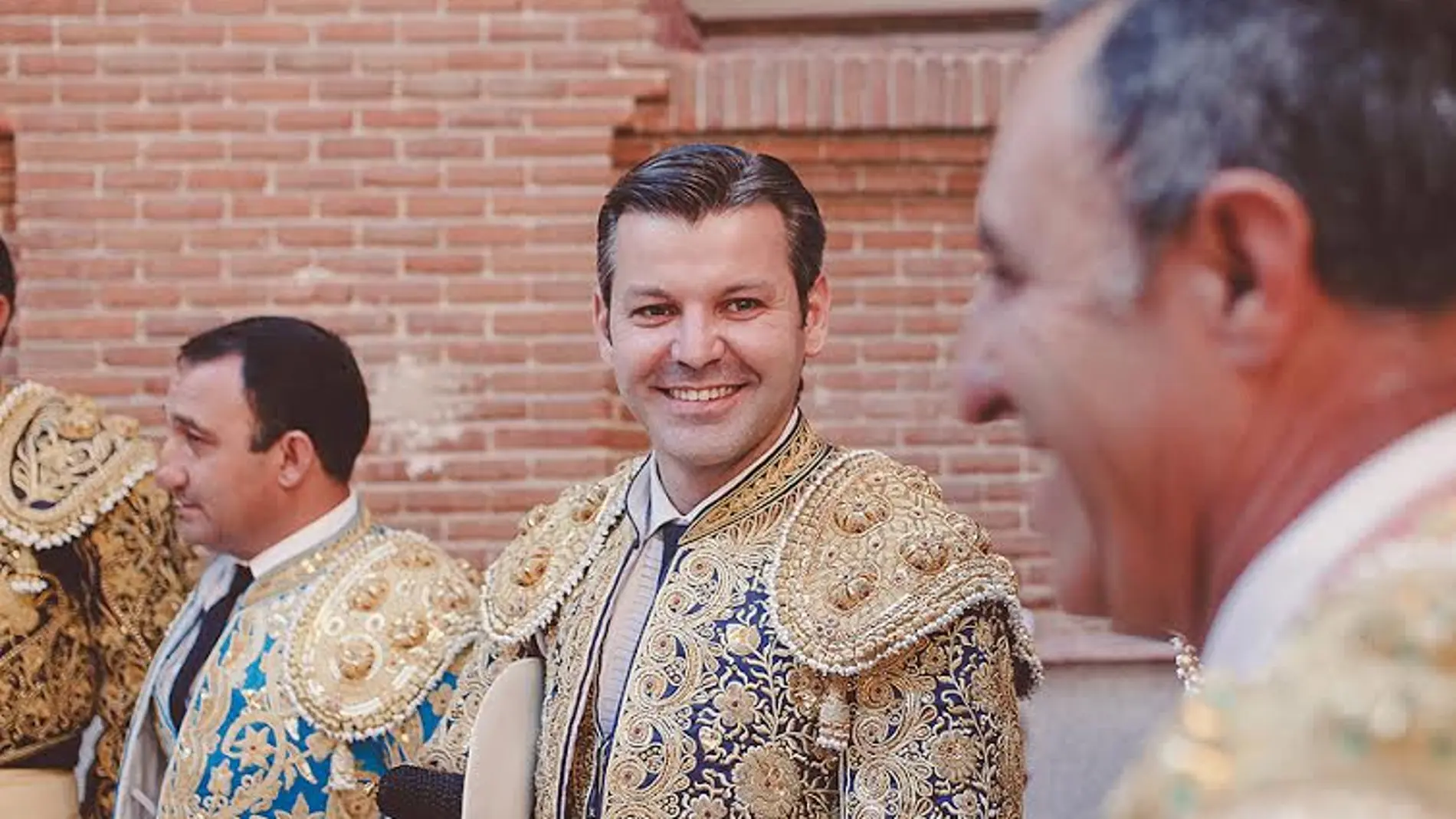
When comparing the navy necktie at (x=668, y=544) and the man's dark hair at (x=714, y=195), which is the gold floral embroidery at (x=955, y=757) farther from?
the man's dark hair at (x=714, y=195)

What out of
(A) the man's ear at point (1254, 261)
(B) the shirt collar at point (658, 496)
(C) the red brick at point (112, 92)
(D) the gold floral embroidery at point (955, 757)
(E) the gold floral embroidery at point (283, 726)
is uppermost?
(C) the red brick at point (112, 92)

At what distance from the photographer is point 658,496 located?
120 inches

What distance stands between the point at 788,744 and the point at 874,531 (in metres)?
0.29

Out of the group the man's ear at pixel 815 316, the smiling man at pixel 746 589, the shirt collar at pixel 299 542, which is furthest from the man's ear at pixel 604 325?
the shirt collar at pixel 299 542

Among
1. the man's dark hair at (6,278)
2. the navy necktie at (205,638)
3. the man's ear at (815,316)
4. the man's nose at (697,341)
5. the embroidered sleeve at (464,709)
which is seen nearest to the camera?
the man's nose at (697,341)

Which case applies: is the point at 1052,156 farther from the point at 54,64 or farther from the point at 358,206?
the point at 54,64

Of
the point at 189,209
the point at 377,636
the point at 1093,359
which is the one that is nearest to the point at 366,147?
the point at 189,209

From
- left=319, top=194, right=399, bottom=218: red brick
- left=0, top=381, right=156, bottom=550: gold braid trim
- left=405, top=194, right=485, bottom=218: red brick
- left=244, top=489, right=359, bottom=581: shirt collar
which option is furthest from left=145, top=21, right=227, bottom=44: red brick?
left=244, top=489, right=359, bottom=581: shirt collar

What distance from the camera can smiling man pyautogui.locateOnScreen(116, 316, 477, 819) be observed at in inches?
157

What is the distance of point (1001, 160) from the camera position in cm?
113

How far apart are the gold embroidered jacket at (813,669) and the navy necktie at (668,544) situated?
0.09ft

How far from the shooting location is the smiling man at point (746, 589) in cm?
270

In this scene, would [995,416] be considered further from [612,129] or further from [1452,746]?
[612,129]

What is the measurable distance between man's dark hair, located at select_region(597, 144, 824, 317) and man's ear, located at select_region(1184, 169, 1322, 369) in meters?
1.95
